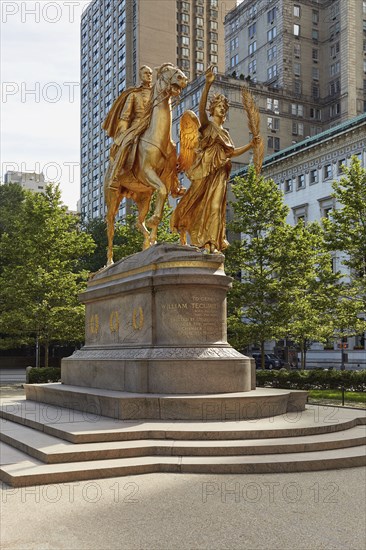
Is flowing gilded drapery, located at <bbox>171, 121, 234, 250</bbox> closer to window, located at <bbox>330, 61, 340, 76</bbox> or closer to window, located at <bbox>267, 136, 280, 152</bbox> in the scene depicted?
window, located at <bbox>267, 136, 280, 152</bbox>

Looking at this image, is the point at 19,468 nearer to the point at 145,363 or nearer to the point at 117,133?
the point at 145,363

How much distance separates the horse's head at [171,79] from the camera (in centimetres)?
1572

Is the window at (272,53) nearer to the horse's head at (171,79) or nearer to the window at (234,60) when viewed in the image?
the window at (234,60)

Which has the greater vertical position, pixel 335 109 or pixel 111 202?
pixel 335 109

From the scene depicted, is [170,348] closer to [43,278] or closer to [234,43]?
[43,278]

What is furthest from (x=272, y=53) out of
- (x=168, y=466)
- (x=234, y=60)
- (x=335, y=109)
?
(x=168, y=466)

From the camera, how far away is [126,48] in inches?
4651

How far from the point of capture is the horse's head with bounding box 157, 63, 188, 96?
1572cm

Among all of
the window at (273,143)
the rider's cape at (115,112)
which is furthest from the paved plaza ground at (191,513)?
the window at (273,143)

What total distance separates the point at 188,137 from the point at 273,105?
79.3 meters

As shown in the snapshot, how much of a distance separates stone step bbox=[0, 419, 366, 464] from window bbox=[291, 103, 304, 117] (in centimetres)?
8828

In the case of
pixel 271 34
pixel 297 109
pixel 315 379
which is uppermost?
pixel 271 34

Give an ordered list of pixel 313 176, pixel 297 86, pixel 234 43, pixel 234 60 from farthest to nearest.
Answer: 1. pixel 234 60
2. pixel 234 43
3. pixel 297 86
4. pixel 313 176

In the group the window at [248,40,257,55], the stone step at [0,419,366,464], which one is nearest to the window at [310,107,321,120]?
the window at [248,40,257,55]
